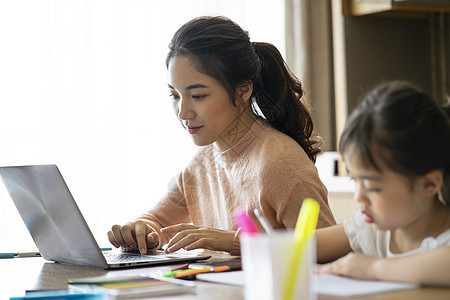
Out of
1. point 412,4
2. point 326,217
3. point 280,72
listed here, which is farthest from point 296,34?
point 326,217

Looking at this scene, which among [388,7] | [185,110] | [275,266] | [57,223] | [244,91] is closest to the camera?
[275,266]

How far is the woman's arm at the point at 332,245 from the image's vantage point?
4.06 feet

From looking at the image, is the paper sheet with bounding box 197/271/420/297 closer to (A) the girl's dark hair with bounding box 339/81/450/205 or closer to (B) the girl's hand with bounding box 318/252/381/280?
(B) the girl's hand with bounding box 318/252/381/280

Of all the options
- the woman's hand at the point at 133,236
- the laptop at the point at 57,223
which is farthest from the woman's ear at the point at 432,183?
the woman's hand at the point at 133,236

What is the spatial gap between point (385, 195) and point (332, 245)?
25cm

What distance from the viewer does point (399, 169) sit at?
1009 mm

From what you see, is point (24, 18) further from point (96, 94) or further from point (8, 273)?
point (8, 273)

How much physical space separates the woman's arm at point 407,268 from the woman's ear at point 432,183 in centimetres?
10

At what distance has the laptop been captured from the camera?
132cm

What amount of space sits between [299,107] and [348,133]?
81 centimetres

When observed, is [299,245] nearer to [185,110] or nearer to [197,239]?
[197,239]

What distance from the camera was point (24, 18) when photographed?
2.79 metres

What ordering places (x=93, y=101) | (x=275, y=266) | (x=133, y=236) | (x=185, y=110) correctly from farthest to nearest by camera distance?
(x=93, y=101) → (x=185, y=110) → (x=133, y=236) → (x=275, y=266)

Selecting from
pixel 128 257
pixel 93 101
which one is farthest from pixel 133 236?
pixel 93 101
